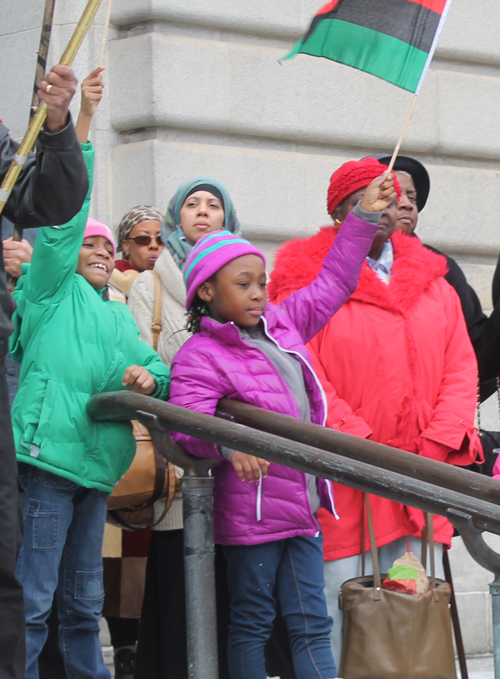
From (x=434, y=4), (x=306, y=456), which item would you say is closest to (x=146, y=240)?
(x=434, y=4)

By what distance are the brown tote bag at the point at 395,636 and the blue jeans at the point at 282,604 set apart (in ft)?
0.26

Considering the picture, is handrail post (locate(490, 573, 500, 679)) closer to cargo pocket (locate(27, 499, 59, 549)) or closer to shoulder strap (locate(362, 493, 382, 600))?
shoulder strap (locate(362, 493, 382, 600))

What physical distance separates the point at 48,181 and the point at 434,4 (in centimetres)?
170

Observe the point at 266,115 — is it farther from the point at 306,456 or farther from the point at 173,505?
the point at 306,456

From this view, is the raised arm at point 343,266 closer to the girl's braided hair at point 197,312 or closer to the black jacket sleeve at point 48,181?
the girl's braided hair at point 197,312

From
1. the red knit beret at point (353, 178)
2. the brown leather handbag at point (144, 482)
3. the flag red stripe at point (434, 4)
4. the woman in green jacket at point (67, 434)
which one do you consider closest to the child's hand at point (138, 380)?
the woman in green jacket at point (67, 434)

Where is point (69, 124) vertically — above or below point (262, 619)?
above

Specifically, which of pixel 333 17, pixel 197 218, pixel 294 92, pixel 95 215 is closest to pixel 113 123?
pixel 95 215

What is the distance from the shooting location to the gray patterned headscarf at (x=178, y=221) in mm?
3979

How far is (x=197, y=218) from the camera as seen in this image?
4.00 metres

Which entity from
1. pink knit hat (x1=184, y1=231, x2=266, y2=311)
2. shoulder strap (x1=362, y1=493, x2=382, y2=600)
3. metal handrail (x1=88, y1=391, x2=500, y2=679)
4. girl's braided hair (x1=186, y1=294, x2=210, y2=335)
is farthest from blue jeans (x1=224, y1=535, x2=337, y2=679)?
pink knit hat (x1=184, y1=231, x2=266, y2=311)

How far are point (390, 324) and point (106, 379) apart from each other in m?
1.05

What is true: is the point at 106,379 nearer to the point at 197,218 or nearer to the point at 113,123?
the point at 197,218

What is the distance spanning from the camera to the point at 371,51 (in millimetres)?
3627
